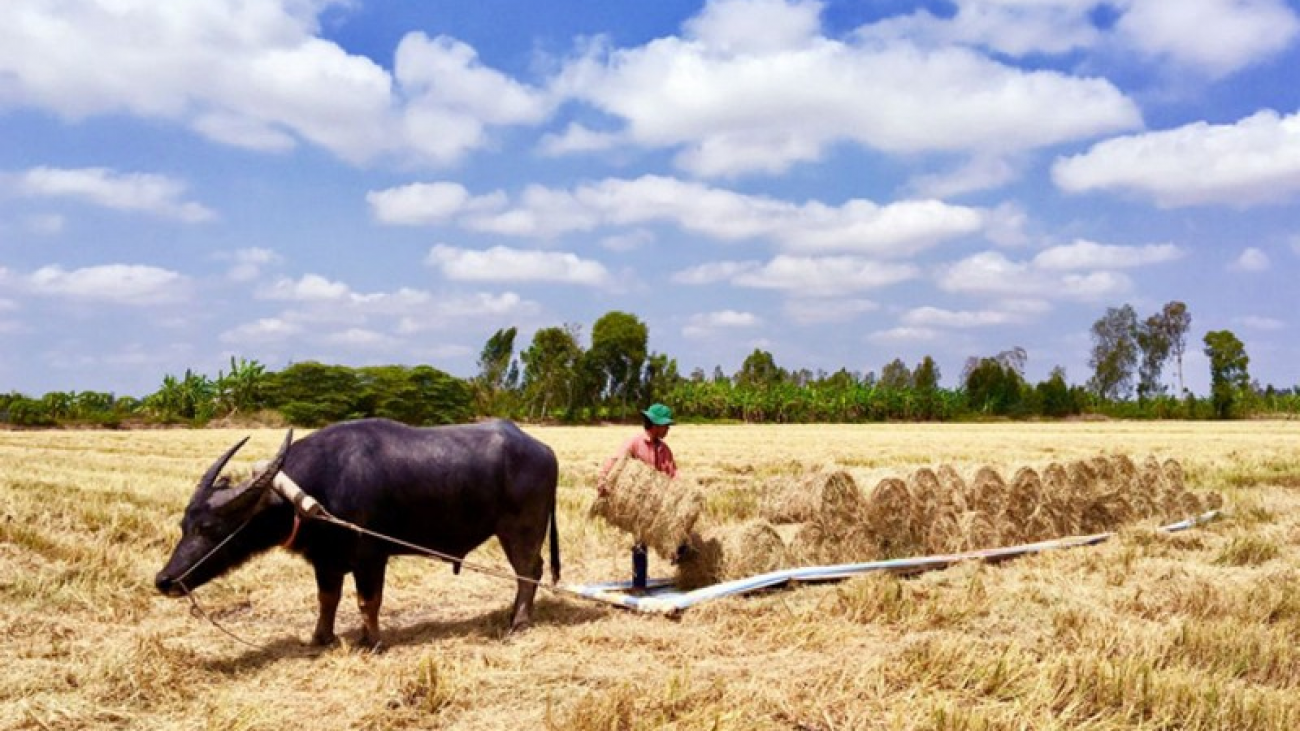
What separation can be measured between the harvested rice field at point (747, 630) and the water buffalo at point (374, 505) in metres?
0.47

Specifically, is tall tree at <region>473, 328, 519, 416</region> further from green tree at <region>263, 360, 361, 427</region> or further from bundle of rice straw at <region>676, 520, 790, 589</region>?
bundle of rice straw at <region>676, 520, 790, 589</region>

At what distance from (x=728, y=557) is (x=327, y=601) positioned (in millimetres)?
3268

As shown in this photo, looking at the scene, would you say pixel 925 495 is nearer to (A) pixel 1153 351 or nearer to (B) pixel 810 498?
(B) pixel 810 498

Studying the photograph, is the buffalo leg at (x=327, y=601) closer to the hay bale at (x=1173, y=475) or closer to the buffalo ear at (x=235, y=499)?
the buffalo ear at (x=235, y=499)

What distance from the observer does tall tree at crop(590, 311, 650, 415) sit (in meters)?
69.5

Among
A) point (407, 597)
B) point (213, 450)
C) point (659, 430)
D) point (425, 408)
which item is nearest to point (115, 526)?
point (407, 597)

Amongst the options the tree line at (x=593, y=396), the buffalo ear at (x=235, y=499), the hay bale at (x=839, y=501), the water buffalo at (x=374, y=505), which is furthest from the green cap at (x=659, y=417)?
the tree line at (x=593, y=396)

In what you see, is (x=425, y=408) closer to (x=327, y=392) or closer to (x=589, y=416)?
(x=327, y=392)

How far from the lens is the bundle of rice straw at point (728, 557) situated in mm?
8273

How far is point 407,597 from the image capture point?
326 inches

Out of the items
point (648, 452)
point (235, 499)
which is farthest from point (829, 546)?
point (235, 499)

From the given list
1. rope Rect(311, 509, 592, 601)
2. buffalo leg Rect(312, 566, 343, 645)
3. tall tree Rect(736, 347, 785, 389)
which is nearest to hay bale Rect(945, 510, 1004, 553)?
rope Rect(311, 509, 592, 601)

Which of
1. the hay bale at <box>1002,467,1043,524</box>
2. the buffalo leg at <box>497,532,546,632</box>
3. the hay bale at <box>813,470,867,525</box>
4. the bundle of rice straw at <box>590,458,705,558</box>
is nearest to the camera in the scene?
the buffalo leg at <box>497,532,546,632</box>

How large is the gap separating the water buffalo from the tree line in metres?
54.4
